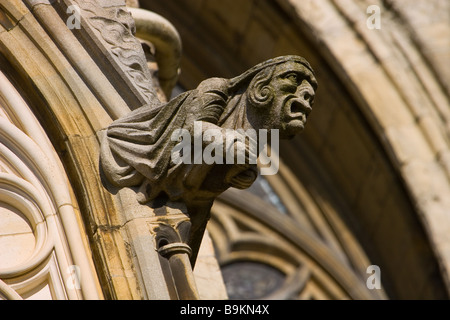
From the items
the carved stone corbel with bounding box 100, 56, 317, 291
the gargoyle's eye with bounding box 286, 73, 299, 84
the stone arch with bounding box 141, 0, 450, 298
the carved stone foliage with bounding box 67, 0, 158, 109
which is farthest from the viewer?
the stone arch with bounding box 141, 0, 450, 298

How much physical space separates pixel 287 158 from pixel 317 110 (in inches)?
32.0

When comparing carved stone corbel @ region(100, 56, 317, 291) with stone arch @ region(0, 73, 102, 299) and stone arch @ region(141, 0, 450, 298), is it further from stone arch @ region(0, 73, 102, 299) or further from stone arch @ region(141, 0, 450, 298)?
stone arch @ region(141, 0, 450, 298)

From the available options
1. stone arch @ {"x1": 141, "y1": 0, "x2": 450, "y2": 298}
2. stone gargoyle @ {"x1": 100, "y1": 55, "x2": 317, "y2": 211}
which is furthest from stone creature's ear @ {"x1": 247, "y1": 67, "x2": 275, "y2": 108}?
stone arch @ {"x1": 141, "y1": 0, "x2": 450, "y2": 298}

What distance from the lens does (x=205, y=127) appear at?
4.23m

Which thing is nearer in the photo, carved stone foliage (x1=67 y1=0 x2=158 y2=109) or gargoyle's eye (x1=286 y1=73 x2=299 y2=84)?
gargoyle's eye (x1=286 y1=73 x2=299 y2=84)

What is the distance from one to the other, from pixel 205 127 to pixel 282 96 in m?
0.27

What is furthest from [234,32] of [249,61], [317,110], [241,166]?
[241,166]

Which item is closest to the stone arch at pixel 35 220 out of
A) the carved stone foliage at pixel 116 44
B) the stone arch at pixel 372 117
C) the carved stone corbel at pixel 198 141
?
the carved stone corbel at pixel 198 141

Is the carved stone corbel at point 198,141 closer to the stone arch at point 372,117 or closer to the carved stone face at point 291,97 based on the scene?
the carved stone face at point 291,97

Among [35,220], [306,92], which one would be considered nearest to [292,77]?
[306,92]

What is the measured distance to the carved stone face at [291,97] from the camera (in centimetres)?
Result: 427

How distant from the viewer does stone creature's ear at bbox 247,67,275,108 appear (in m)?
4.29

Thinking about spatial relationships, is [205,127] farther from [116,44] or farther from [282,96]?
[116,44]

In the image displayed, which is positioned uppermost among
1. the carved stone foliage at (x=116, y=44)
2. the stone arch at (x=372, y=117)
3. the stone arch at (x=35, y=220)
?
the stone arch at (x=372, y=117)
